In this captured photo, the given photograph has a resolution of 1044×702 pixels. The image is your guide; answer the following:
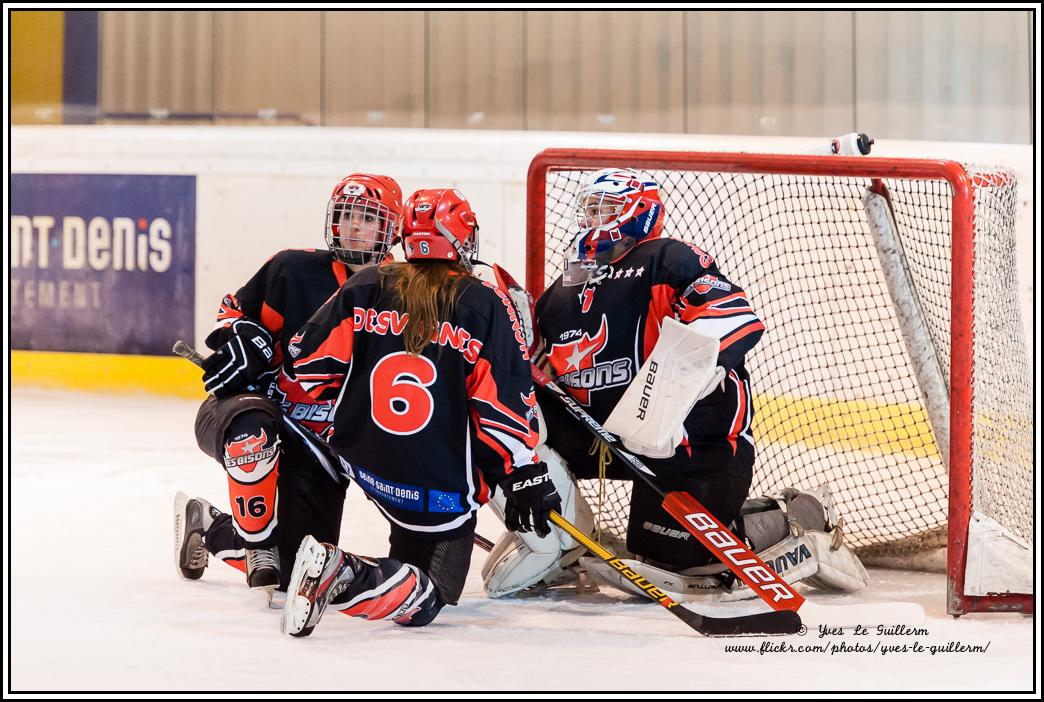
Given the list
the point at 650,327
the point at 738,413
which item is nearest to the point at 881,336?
the point at 738,413

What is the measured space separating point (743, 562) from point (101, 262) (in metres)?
3.75

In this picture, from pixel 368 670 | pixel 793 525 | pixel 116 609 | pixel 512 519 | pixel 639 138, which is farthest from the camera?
pixel 639 138

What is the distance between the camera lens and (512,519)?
247 cm

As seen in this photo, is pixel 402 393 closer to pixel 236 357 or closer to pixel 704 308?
pixel 236 357

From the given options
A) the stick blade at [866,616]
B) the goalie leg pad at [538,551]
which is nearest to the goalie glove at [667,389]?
the goalie leg pad at [538,551]

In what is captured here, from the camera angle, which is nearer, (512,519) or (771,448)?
(512,519)

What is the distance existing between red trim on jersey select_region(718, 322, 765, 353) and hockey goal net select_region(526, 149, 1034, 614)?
15.0 inches

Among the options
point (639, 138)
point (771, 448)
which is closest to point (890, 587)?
point (771, 448)

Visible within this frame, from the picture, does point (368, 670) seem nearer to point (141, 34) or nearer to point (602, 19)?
point (602, 19)

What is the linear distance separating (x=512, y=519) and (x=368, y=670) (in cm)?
40

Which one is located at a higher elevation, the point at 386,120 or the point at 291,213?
the point at 386,120

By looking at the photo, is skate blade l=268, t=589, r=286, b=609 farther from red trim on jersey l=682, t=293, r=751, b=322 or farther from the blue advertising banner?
the blue advertising banner

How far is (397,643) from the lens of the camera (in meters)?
2.41

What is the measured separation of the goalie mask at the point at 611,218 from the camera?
2.85 meters
